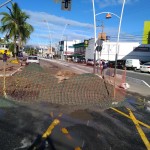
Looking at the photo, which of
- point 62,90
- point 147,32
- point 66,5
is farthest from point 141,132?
point 147,32

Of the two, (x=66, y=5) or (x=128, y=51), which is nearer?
(x=66, y=5)

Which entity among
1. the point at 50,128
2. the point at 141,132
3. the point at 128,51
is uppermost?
the point at 128,51

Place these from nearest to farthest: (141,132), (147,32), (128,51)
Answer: (141,132) < (128,51) < (147,32)

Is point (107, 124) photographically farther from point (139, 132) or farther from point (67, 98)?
point (67, 98)

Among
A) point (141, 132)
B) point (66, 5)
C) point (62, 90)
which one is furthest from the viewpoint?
point (66, 5)

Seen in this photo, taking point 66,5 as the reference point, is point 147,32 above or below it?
above

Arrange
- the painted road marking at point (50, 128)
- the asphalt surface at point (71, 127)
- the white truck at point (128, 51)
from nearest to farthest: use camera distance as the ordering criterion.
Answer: the asphalt surface at point (71, 127) < the painted road marking at point (50, 128) < the white truck at point (128, 51)

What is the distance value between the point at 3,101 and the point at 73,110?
10.3 feet

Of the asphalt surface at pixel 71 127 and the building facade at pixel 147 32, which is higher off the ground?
the building facade at pixel 147 32

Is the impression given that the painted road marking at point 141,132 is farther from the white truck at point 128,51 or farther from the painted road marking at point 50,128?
the white truck at point 128,51

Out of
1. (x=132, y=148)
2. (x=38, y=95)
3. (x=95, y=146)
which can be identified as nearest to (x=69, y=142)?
(x=95, y=146)

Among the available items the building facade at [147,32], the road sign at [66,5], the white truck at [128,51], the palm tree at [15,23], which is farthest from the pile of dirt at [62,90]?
the building facade at [147,32]

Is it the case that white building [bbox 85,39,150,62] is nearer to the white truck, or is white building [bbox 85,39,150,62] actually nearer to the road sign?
the white truck

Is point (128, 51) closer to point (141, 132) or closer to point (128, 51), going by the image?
point (128, 51)
